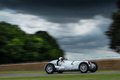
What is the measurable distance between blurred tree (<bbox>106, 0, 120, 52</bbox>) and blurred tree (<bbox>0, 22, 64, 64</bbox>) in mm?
11990

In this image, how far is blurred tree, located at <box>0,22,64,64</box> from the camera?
37.2 meters

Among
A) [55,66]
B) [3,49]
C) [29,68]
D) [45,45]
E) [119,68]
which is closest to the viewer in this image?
[55,66]

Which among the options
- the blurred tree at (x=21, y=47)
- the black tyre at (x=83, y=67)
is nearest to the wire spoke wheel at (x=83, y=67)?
the black tyre at (x=83, y=67)

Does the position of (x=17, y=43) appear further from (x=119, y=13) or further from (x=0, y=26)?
(x=119, y=13)

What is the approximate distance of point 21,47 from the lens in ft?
127

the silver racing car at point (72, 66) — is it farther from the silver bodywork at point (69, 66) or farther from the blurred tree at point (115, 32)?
the blurred tree at point (115, 32)

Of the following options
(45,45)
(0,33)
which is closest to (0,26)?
(0,33)

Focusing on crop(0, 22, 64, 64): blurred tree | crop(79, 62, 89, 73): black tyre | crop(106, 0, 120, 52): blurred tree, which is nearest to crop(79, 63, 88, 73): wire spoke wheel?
crop(79, 62, 89, 73): black tyre

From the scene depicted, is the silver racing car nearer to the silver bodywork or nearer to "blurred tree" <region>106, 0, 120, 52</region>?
the silver bodywork

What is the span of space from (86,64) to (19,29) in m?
28.9

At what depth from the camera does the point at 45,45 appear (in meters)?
41.7

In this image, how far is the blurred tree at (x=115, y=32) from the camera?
30647 millimetres

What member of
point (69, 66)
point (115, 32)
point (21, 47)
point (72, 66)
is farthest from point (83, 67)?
point (21, 47)

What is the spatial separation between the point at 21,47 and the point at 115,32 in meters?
15.3
